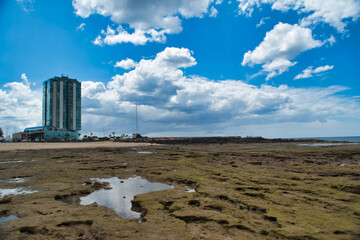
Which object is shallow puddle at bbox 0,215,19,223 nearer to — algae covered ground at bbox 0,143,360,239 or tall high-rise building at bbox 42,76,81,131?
algae covered ground at bbox 0,143,360,239

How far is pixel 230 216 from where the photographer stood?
5027 mm

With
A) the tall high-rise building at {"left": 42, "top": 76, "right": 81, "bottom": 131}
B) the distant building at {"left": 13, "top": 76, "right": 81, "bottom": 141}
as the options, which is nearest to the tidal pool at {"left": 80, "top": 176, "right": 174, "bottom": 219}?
the distant building at {"left": 13, "top": 76, "right": 81, "bottom": 141}

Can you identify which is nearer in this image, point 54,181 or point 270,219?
point 270,219

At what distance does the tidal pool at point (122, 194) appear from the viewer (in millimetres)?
6060

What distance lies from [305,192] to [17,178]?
12964mm

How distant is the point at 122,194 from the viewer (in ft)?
25.0

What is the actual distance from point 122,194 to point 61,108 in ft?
358

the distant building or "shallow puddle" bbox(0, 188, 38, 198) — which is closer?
"shallow puddle" bbox(0, 188, 38, 198)

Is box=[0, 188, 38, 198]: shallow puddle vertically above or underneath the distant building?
underneath

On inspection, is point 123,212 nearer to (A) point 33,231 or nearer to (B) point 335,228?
(A) point 33,231

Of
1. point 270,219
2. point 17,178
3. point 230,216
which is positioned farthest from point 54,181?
point 270,219

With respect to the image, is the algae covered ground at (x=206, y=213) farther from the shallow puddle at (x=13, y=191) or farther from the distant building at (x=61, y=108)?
the distant building at (x=61, y=108)

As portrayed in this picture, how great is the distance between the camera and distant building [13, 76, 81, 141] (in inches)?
3875

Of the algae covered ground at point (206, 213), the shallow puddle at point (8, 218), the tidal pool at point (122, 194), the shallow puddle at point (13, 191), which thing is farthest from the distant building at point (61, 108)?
the shallow puddle at point (8, 218)
